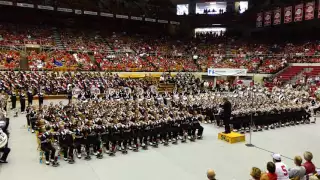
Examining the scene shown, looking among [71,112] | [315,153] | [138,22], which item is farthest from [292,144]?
[138,22]

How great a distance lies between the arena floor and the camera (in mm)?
9398

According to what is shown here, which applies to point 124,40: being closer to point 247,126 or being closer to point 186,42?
point 186,42

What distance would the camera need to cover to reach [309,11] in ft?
118

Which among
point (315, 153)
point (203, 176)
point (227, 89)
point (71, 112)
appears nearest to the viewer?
point (203, 176)

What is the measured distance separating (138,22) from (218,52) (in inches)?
605

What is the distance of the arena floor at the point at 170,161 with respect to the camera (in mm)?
9398

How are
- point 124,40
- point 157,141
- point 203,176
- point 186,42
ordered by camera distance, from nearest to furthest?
point 203,176
point 157,141
point 124,40
point 186,42

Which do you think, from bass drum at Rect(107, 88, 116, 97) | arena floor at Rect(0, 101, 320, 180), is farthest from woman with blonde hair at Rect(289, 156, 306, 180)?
bass drum at Rect(107, 88, 116, 97)

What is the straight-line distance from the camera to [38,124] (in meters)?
12.1

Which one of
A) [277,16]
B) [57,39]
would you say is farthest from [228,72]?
[57,39]

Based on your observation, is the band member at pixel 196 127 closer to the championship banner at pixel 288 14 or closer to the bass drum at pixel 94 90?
the bass drum at pixel 94 90

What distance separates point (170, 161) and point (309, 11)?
34.4 m

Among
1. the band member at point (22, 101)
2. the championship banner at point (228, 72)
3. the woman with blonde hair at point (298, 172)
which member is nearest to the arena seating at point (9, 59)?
the band member at point (22, 101)

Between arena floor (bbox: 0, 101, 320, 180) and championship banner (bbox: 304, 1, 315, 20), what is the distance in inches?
1070
